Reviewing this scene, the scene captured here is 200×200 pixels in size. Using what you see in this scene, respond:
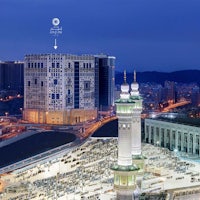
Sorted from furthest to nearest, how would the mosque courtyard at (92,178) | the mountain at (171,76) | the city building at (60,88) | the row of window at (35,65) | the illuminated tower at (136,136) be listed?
the mountain at (171,76)
the row of window at (35,65)
the city building at (60,88)
the mosque courtyard at (92,178)
the illuminated tower at (136,136)

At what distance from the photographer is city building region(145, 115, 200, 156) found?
21047 millimetres

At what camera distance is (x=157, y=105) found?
4550 centimetres

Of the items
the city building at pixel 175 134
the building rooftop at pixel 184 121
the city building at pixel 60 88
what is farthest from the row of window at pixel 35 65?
the building rooftop at pixel 184 121

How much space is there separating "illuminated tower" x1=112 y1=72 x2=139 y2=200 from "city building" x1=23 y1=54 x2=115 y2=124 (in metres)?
22.3

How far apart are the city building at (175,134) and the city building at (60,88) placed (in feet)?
27.5

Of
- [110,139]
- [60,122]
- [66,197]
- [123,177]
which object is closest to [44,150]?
[110,139]

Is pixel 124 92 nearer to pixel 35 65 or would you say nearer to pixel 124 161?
pixel 124 161

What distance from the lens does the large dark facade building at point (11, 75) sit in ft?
147

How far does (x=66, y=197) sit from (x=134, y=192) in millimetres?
4050

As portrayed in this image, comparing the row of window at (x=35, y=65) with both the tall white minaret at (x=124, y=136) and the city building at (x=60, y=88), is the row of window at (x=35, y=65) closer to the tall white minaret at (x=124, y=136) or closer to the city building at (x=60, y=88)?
the city building at (x=60, y=88)

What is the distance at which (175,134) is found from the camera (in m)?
22.3

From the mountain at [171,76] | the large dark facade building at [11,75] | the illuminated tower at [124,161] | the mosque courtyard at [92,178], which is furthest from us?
the mountain at [171,76]

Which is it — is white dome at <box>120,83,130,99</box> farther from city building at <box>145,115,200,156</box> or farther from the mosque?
city building at <box>145,115,200,156</box>

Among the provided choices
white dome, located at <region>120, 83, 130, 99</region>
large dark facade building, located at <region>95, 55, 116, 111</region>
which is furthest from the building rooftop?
large dark facade building, located at <region>95, 55, 116, 111</region>
